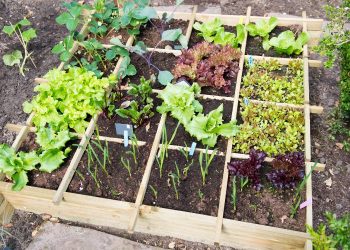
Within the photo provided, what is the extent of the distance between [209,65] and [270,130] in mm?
809

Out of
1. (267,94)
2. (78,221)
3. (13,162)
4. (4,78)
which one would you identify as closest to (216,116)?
(267,94)

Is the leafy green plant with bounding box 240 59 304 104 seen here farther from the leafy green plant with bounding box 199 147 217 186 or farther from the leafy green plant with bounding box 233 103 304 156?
the leafy green plant with bounding box 199 147 217 186

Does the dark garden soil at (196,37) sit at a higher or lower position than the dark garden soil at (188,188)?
higher

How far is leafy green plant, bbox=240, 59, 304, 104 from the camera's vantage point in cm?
344

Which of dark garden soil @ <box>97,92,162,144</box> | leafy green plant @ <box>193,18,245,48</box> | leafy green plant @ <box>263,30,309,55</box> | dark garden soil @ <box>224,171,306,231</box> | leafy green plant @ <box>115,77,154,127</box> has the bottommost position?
dark garden soil @ <box>224,171,306,231</box>

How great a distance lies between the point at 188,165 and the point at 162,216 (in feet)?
1.52

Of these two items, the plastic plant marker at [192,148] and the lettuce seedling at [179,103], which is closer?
the plastic plant marker at [192,148]

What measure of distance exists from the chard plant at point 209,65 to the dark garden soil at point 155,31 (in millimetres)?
388

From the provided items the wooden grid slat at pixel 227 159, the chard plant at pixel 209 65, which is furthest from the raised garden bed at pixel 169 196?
the chard plant at pixel 209 65

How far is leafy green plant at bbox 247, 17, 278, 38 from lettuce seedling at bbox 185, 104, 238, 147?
1.17 metres

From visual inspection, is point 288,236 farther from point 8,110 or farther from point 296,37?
point 8,110

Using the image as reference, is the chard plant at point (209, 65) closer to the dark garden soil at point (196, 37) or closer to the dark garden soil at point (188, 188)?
the dark garden soil at point (196, 37)

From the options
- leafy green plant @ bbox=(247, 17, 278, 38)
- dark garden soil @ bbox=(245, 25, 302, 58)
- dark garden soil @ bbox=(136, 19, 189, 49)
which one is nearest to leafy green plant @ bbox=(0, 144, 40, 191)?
dark garden soil @ bbox=(136, 19, 189, 49)

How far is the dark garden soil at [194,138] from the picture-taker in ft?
10.5
